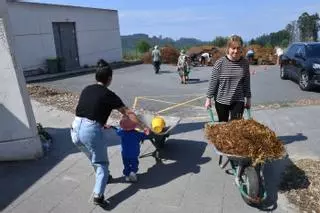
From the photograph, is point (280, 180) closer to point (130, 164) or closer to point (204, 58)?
point (130, 164)

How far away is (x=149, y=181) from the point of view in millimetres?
6090

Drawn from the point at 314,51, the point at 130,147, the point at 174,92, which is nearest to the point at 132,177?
the point at 130,147

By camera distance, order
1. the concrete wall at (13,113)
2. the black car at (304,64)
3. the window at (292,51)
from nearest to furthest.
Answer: the concrete wall at (13,113)
the black car at (304,64)
the window at (292,51)

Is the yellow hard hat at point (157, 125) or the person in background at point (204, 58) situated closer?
the yellow hard hat at point (157, 125)

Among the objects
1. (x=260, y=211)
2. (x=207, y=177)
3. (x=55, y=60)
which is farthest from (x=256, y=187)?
(x=55, y=60)

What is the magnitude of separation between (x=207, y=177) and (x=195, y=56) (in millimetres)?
28390

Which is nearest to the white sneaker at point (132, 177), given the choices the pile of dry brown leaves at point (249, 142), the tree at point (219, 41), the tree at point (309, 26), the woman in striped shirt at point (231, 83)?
the pile of dry brown leaves at point (249, 142)

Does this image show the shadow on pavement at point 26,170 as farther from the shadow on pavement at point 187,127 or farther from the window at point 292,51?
the window at point 292,51

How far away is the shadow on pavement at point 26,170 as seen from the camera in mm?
5863

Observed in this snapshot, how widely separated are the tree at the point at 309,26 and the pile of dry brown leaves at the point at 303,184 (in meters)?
31.7

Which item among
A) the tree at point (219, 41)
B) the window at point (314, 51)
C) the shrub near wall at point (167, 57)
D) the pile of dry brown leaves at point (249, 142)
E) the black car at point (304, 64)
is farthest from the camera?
the tree at point (219, 41)

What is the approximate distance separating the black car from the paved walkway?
6904 millimetres

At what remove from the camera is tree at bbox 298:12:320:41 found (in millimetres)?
35938

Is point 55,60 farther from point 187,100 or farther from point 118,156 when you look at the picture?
point 118,156
